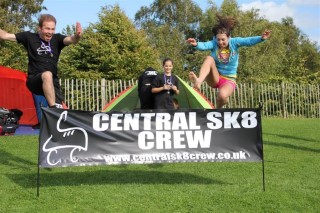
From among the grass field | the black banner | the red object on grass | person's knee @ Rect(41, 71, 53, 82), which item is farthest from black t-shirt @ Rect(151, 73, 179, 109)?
the red object on grass

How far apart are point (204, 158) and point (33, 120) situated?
9.24 meters

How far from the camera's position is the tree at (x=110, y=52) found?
2016 cm

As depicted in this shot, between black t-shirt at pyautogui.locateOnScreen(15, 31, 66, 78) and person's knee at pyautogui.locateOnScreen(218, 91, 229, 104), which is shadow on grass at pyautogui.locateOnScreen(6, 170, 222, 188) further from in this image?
black t-shirt at pyautogui.locateOnScreen(15, 31, 66, 78)

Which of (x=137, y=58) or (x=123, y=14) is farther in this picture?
(x=123, y=14)

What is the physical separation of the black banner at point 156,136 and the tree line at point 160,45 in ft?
30.3

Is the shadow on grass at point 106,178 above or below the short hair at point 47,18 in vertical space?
below

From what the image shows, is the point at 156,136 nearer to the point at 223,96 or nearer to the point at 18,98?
the point at 223,96

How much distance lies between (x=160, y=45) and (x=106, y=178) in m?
31.8

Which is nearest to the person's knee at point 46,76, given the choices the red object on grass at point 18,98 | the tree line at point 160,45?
the red object on grass at point 18,98

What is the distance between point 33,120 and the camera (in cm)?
1261

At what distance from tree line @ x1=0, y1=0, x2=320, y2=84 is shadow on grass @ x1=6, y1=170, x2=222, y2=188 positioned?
29.2 feet

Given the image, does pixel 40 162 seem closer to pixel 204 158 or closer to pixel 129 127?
pixel 129 127

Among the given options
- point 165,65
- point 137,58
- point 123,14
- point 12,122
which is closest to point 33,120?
point 12,122

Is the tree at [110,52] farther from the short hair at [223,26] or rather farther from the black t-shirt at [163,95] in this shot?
the short hair at [223,26]
